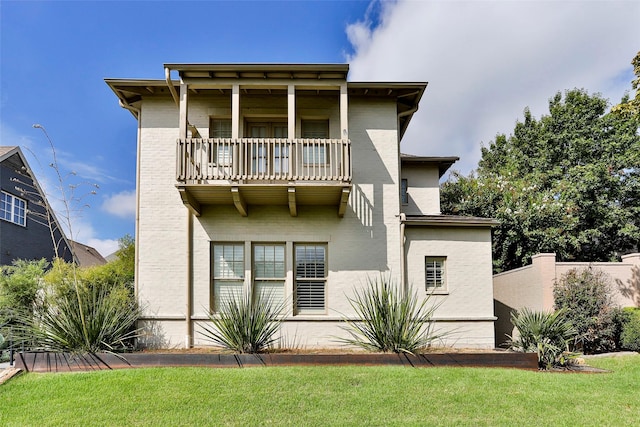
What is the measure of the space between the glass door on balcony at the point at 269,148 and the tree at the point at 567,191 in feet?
35.8

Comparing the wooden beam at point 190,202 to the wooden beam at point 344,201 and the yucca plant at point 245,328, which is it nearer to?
the yucca plant at point 245,328

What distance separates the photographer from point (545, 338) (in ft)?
30.1

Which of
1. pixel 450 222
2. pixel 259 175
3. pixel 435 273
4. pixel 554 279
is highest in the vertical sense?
pixel 259 175

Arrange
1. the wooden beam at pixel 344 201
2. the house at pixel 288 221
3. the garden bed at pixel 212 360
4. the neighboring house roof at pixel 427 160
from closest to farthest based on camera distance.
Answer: the garden bed at pixel 212 360
the wooden beam at pixel 344 201
the house at pixel 288 221
the neighboring house roof at pixel 427 160

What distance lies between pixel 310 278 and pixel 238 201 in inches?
108

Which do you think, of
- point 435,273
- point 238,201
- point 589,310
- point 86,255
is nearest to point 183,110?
point 238,201

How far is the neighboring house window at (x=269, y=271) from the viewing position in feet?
35.8

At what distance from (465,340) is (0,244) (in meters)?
18.4

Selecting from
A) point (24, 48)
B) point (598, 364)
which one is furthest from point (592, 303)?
point (24, 48)

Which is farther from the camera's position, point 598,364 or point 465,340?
point 465,340

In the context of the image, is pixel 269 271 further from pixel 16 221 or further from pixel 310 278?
pixel 16 221

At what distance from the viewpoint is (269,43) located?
11469 mm

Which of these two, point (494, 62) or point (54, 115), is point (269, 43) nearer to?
point (54, 115)

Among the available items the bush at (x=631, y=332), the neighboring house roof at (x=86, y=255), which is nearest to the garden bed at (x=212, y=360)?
the bush at (x=631, y=332)
